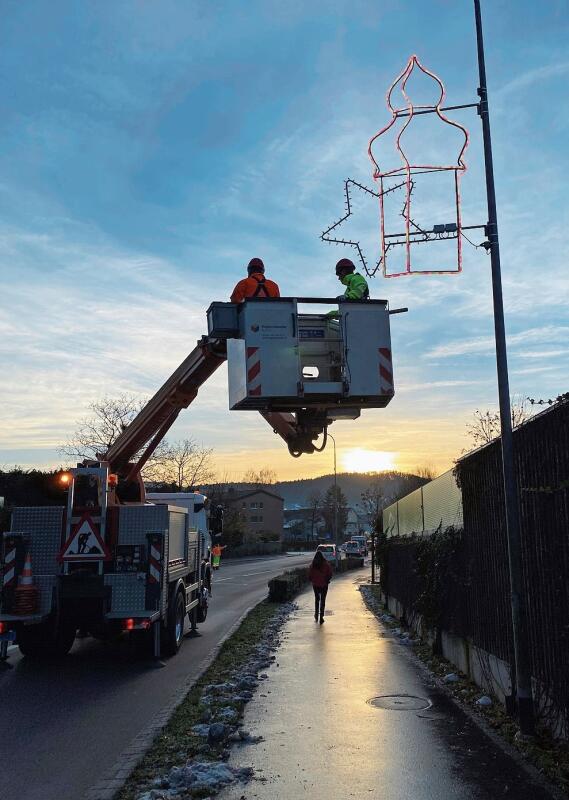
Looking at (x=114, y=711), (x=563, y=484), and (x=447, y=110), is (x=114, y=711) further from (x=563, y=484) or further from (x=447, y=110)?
(x=447, y=110)

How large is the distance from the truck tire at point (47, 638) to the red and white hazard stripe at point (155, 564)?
1450 mm

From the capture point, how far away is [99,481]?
37.1ft

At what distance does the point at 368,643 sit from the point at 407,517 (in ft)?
15.2

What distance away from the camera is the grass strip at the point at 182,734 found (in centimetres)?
537

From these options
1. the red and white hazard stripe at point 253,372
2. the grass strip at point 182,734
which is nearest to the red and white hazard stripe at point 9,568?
the grass strip at point 182,734

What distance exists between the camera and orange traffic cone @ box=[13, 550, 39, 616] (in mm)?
10445

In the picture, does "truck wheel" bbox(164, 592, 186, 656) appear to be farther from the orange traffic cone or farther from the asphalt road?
the orange traffic cone

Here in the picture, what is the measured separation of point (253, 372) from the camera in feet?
21.9

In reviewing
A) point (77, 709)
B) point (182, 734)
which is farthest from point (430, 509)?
point (182, 734)

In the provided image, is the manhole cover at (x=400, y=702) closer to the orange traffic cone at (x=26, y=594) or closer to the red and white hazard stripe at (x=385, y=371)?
the red and white hazard stripe at (x=385, y=371)

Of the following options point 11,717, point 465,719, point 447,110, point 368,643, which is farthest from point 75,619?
point 447,110

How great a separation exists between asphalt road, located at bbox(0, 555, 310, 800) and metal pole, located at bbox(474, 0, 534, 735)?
3.51 m

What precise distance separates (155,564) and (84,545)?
3.59ft

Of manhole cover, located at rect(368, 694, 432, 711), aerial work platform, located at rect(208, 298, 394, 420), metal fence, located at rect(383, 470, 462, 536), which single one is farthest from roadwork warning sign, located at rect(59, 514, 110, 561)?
metal fence, located at rect(383, 470, 462, 536)
